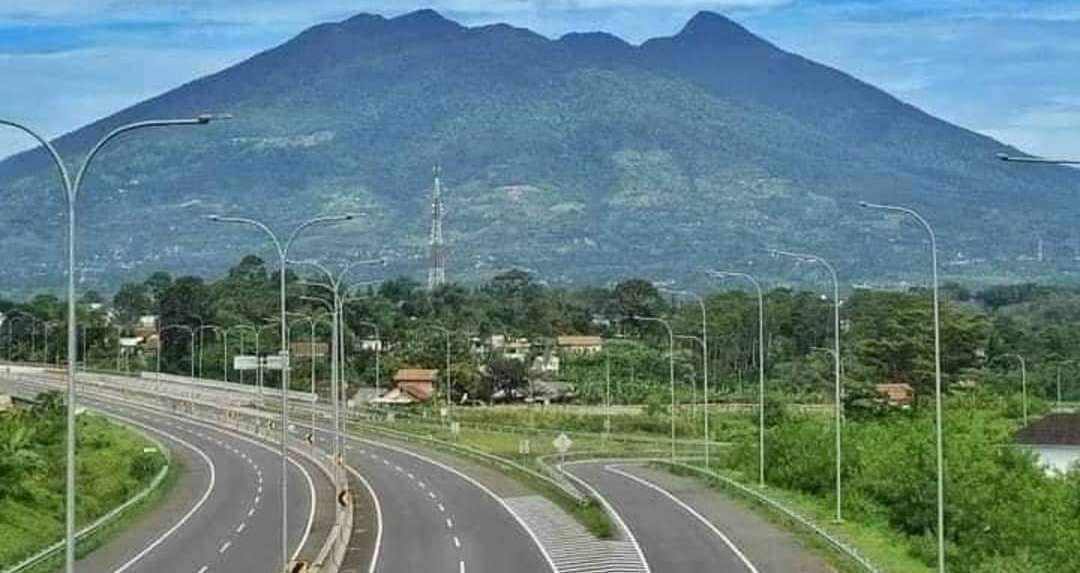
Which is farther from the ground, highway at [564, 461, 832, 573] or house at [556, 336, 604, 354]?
house at [556, 336, 604, 354]

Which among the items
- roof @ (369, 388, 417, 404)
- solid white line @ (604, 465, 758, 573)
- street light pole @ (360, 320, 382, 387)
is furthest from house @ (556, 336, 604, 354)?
solid white line @ (604, 465, 758, 573)

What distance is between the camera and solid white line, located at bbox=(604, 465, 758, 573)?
43938mm

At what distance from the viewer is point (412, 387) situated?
117m

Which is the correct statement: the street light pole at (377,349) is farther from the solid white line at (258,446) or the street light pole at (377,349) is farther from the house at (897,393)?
the house at (897,393)

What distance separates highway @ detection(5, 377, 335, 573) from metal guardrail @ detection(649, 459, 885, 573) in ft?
37.3

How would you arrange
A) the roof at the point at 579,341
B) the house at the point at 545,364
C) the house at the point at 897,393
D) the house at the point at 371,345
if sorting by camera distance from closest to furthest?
the house at the point at 897,393
the house at the point at 371,345
the house at the point at 545,364
the roof at the point at 579,341

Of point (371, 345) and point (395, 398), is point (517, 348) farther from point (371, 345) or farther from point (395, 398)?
point (395, 398)

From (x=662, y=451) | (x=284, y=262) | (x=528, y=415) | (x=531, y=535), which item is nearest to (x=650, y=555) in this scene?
(x=531, y=535)

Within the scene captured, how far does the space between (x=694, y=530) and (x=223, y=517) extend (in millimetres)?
13800

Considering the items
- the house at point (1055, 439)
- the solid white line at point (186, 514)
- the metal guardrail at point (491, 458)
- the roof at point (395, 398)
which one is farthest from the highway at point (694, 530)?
the roof at point (395, 398)

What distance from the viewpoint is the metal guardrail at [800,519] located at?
132 feet

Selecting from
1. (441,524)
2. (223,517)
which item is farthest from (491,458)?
(441,524)

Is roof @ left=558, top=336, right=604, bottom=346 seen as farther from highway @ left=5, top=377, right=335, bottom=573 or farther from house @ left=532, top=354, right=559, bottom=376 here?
highway @ left=5, top=377, right=335, bottom=573

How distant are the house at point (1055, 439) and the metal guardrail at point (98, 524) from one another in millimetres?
31026
